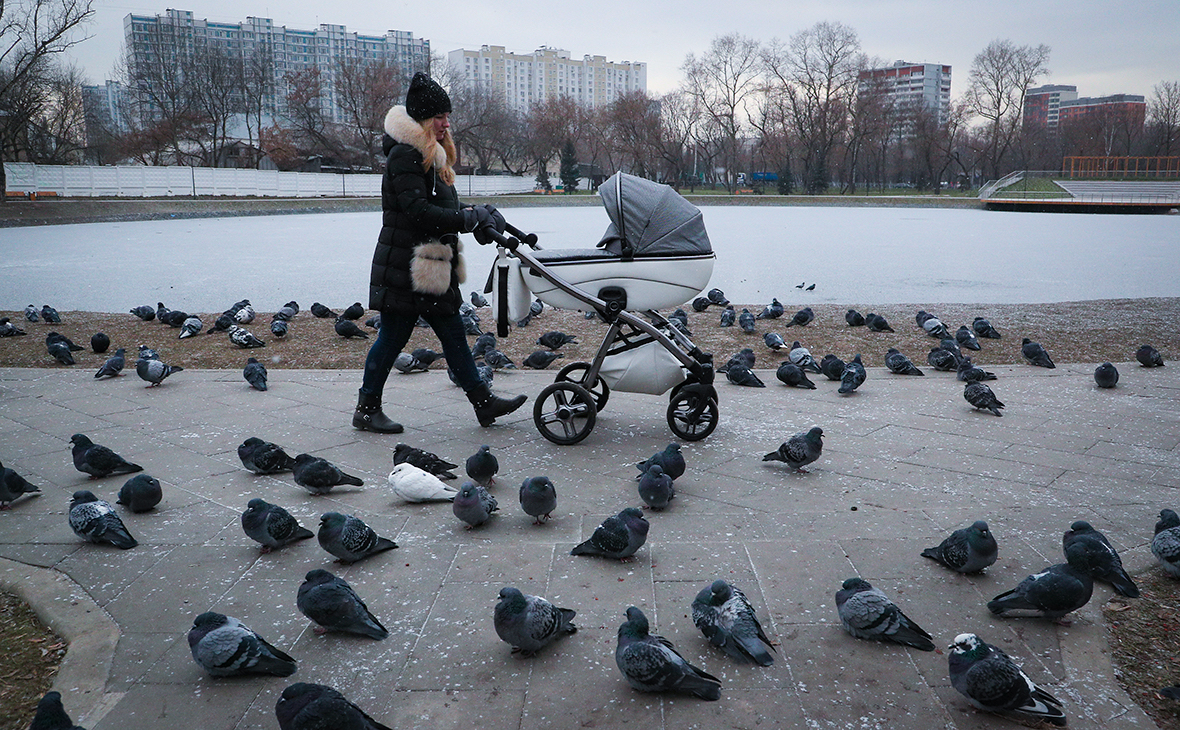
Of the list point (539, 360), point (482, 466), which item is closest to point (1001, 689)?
point (482, 466)

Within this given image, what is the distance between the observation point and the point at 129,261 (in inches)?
658

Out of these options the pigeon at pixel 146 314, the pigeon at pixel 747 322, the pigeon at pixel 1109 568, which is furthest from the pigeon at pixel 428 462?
the pigeon at pixel 146 314

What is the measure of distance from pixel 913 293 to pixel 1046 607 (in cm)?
1030

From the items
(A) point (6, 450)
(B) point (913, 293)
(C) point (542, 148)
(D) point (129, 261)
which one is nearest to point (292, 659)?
(A) point (6, 450)

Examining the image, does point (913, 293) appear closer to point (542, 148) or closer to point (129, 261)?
point (129, 261)

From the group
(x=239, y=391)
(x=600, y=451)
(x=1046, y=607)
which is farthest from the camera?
(x=239, y=391)

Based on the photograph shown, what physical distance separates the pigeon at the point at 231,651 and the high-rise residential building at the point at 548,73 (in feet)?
420

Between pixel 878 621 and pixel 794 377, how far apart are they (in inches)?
147

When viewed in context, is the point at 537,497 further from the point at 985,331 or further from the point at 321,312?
the point at 321,312

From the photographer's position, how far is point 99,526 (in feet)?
11.1

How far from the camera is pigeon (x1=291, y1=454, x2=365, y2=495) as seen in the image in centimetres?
395

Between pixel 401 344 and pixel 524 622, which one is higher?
pixel 401 344

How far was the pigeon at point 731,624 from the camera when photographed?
2553 mm

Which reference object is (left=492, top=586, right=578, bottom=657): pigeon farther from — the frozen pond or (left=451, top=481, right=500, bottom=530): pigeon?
the frozen pond
